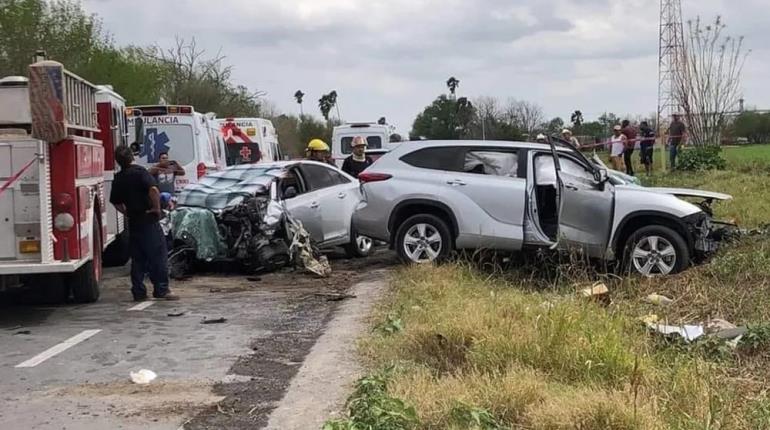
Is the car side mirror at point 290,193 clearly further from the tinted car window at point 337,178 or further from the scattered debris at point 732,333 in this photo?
the scattered debris at point 732,333

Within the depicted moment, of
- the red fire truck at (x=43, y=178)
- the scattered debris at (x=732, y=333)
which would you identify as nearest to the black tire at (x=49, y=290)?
the red fire truck at (x=43, y=178)

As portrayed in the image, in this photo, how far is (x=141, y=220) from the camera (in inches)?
398

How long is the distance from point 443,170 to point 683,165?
14.5m

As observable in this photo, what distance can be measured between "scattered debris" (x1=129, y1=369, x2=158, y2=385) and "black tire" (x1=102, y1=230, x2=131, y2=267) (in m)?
6.93

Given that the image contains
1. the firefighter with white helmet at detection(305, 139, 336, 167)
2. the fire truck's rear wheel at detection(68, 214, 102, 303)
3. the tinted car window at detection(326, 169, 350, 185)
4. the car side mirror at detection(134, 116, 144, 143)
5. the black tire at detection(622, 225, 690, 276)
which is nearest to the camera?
the fire truck's rear wheel at detection(68, 214, 102, 303)

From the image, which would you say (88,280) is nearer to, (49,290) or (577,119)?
(49,290)

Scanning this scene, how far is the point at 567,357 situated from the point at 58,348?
4.46m

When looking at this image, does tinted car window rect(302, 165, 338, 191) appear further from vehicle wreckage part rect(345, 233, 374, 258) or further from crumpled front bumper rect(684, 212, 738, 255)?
crumpled front bumper rect(684, 212, 738, 255)

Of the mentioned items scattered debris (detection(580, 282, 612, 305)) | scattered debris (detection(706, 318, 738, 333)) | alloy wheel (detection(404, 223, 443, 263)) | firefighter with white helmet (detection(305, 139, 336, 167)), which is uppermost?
firefighter with white helmet (detection(305, 139, 336, 167))

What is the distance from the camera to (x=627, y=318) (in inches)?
276

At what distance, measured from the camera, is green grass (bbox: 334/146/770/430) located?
4805mm

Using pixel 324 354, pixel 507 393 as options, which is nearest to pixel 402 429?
pixel 507 393

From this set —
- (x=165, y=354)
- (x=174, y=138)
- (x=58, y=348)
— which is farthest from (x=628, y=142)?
(x=58, y=348)

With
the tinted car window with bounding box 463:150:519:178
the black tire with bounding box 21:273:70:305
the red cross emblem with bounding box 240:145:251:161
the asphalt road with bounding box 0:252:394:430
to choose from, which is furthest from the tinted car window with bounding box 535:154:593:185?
the red cross emblem with bounding box 240:145:251:161
